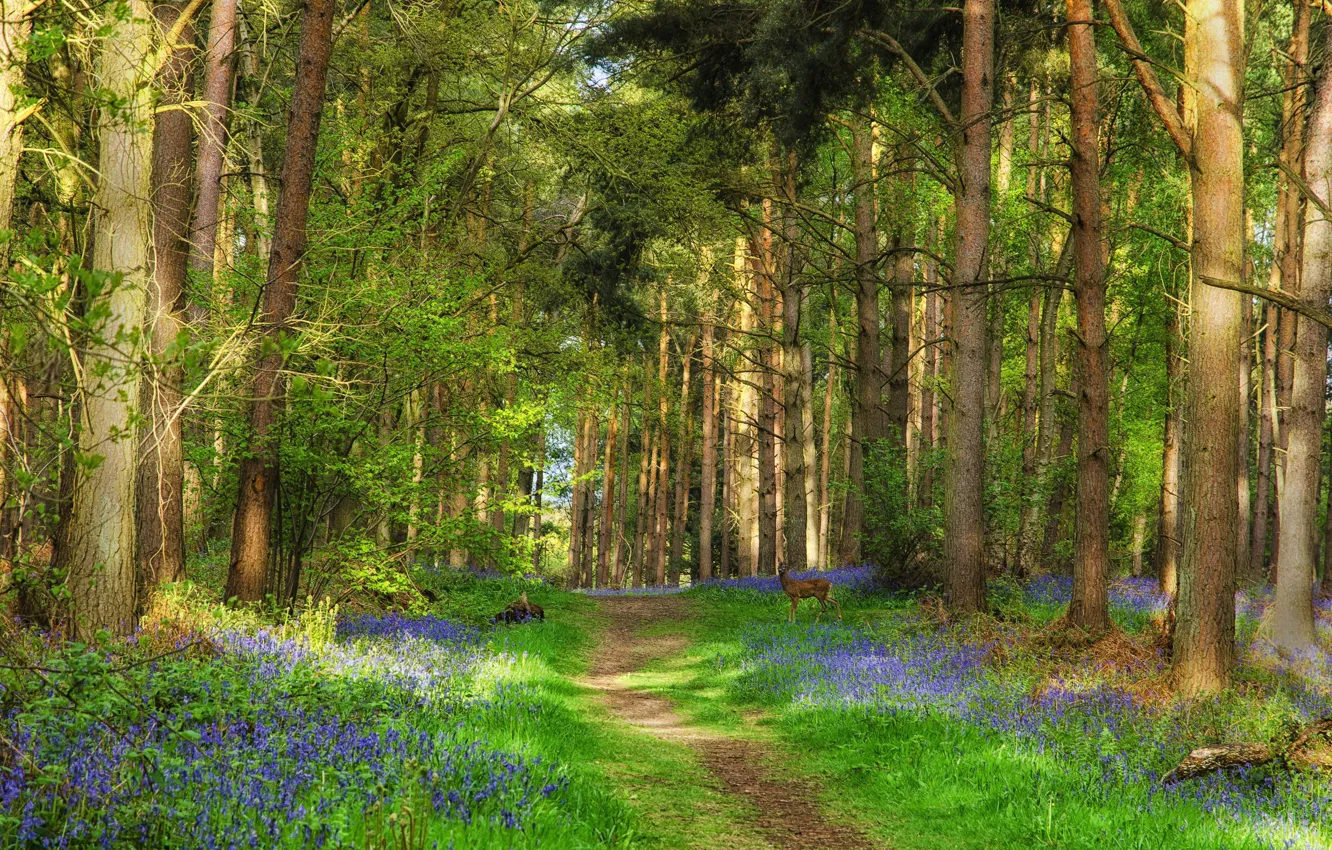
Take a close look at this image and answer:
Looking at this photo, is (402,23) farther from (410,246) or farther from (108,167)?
(108,167)

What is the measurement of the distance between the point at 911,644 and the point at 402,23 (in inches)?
433

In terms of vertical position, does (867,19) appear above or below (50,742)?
above

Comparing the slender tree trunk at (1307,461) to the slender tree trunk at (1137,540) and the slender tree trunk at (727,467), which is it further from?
the slender tree trunk at (727,467)

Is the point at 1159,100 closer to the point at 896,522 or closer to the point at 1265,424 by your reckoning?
Answer: the point at 896,522

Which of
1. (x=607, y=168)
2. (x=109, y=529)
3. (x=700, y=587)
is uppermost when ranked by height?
(x=607, y=168)

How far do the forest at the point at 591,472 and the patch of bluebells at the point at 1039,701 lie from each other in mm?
68

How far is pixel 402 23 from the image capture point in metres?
13.6

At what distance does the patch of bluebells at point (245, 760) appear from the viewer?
4230mm

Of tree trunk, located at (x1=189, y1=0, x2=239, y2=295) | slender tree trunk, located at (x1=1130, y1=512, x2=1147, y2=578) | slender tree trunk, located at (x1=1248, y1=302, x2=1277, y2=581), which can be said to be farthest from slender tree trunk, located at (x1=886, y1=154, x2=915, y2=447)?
slender tree trunk, located at (x1=1130, y1=512, x2=1147, y2=578)

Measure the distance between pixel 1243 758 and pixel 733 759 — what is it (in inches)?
157

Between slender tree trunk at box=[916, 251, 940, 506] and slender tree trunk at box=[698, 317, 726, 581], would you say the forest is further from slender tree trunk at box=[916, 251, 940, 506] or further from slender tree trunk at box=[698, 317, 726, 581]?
slender tree trunk at box=[698, 317, 726, 581]

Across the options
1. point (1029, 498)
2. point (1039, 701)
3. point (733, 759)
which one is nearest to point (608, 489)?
point (1029, 498)

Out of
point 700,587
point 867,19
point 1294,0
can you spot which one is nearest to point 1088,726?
point 867,19

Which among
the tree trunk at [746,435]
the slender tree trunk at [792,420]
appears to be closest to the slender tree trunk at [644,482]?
the tree trunk at [746,435]
